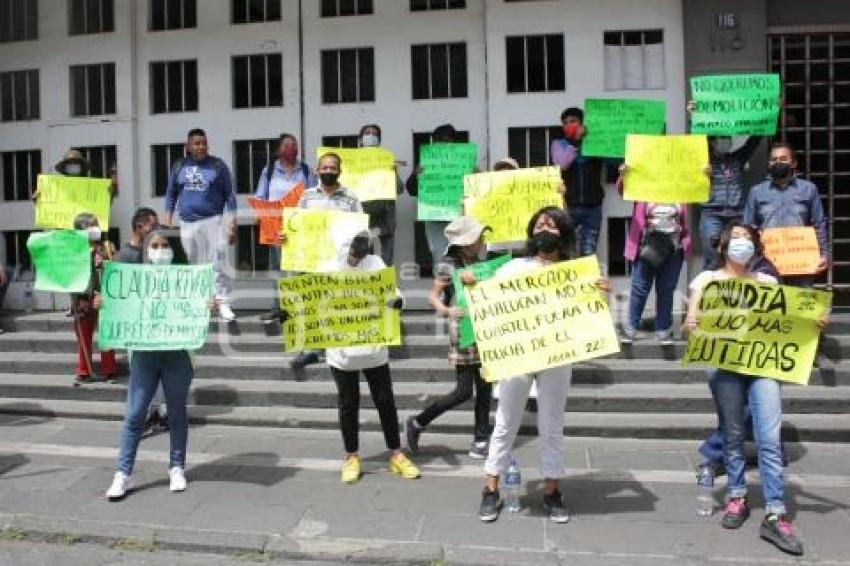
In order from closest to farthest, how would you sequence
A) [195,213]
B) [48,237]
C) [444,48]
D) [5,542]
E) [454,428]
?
[5,542], [454,428], [48,237], [195,213], [444,48]

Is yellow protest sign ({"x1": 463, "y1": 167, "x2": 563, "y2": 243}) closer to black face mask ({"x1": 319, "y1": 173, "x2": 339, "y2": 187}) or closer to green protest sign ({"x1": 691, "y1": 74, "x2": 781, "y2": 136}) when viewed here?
black face mask ({"x1": 319, "y1": 173, "x2": 339, "y2": 187})

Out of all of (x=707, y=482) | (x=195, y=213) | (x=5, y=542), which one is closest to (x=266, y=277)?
(x=195, y=213)

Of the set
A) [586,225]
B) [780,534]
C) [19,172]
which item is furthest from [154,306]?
[19,172]

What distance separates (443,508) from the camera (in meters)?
5.60

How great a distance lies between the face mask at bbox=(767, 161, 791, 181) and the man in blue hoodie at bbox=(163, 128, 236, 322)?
201 inches

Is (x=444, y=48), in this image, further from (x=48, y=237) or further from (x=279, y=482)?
(x=279, y=482)

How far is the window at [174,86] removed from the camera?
1023 centimetres

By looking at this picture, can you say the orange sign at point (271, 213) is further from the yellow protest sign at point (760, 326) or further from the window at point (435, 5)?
the yellow protest sign at point (760, 326)

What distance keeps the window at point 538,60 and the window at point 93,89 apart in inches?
186

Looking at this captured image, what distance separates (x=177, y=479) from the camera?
6020mm

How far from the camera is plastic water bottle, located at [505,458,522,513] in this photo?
17.9ft

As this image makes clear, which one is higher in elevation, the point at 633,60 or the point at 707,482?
the point at 633,60

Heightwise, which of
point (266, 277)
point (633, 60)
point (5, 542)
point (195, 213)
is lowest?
point (5, 542)

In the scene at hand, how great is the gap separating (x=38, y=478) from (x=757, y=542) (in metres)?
4.89
